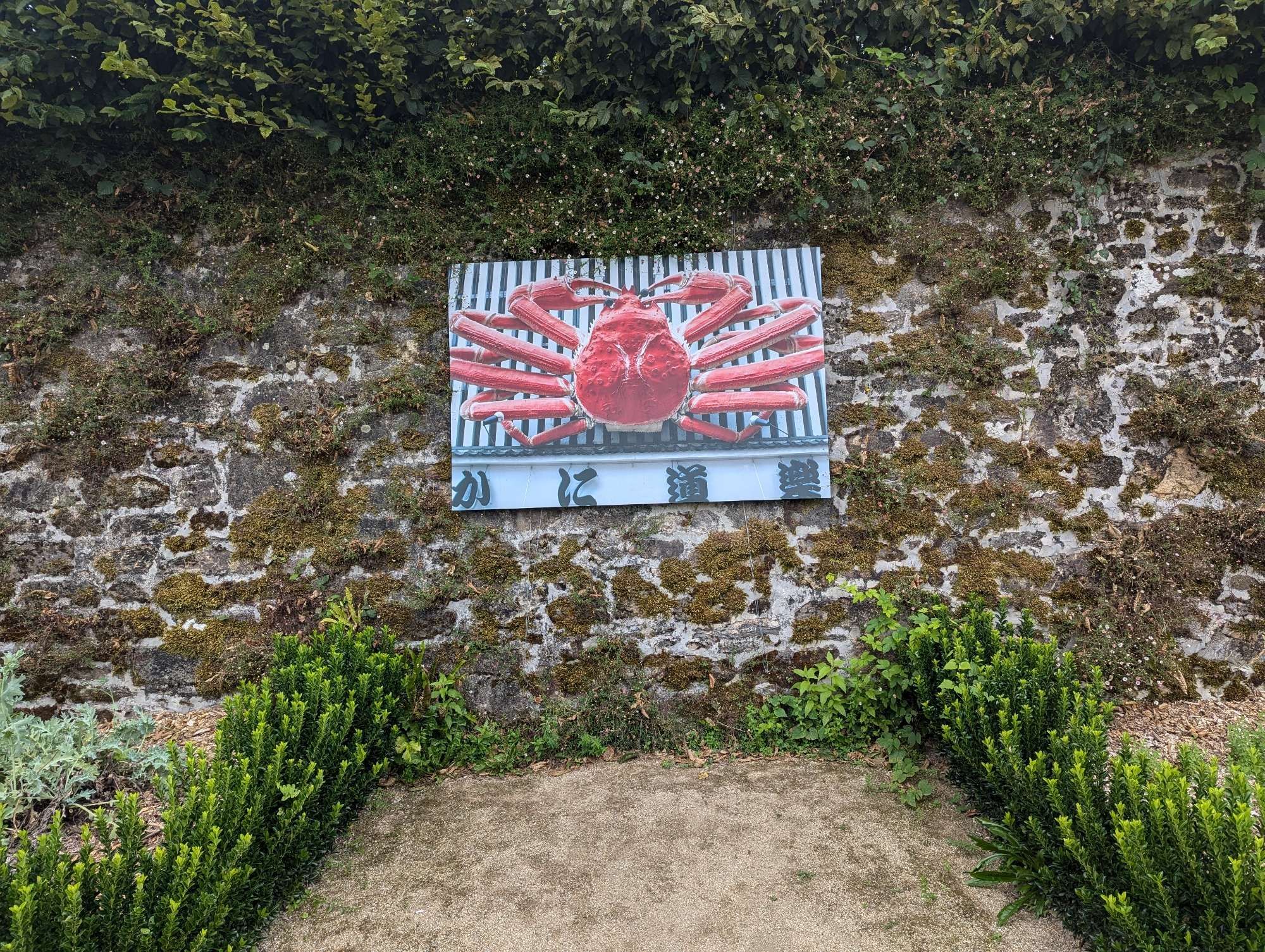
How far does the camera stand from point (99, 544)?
4.50 m

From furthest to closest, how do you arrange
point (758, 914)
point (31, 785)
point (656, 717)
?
point (656, 717) < point (31, 785) < point (758, 914)

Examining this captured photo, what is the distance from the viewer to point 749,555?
173 inches

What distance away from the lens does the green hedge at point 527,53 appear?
13.9 feet

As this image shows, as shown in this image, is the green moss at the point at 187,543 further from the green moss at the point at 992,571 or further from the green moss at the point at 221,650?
the green moss at the point at 992,571

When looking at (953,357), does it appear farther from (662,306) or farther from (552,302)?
(552,302)

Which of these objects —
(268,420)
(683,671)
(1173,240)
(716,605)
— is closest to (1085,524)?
(1173,240)

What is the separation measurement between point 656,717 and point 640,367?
196cm

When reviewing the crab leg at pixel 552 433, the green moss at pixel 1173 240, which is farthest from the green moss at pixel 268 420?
the green moss at pixel 1173 240

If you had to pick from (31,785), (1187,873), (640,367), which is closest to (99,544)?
(31,785)

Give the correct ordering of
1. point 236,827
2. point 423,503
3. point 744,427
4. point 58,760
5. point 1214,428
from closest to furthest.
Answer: point 236,827 < point 58,760 < point 1214,428 < point 744,427 < point 423,503

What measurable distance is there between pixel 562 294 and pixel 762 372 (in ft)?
4.12

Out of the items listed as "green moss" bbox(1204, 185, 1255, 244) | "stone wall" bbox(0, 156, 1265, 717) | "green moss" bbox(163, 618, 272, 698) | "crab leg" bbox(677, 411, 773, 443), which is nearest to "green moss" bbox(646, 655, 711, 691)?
"stone wall" bbox(0, 156, 1265, 717)

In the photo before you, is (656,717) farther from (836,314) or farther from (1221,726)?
(1221,726)

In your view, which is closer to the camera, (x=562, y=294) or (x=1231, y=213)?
(x=1231, y=213)
